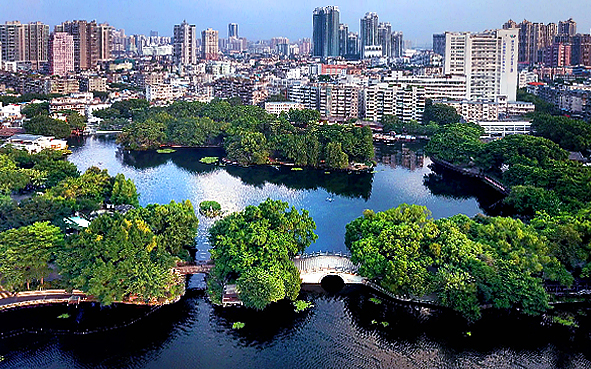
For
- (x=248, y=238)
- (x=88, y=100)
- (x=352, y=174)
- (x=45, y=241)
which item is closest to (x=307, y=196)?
(x=352, y=174)

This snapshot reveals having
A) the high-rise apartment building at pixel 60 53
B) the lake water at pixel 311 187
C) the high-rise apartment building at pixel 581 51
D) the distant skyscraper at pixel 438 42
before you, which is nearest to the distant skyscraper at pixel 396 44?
the distant skyscraper at pixel 438 42

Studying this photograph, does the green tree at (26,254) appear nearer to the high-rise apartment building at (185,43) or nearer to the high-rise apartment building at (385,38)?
the high-rise apartment building at (185,43)

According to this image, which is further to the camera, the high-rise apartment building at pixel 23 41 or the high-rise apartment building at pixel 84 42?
the high-rise apartment building at pixel 23 41

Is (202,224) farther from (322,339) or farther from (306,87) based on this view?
(306,87)

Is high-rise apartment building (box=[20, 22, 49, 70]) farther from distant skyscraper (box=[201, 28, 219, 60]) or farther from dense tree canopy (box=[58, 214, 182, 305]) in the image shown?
dense tree canopy (box=[58, 214, 182, 305])

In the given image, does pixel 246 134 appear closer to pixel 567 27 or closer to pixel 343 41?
pixel 567 27

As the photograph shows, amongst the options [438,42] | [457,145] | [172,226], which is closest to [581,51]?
[438,42]
